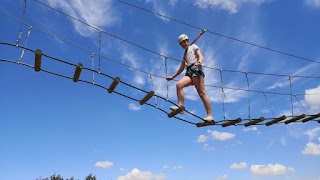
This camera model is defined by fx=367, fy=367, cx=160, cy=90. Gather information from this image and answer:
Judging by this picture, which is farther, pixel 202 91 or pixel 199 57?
pixel 202 91

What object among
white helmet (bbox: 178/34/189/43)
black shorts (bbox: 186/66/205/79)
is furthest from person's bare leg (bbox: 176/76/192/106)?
white helmet (bbox: 178/34/189/43)

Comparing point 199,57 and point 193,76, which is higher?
point 199,57

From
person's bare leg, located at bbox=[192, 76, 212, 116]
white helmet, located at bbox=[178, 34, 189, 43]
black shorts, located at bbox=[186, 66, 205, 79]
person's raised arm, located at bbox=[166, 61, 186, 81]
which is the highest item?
white helmet, located at bbox=[178, 34, 189, 43]

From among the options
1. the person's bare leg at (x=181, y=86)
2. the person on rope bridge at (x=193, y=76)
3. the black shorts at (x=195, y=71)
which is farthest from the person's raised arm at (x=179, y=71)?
the person's bare leg at (x=181, y=86)

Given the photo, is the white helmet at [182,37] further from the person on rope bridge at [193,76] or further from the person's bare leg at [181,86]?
the person's bare leg at [181,86]

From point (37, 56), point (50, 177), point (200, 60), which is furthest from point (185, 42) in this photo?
point (50, 177)

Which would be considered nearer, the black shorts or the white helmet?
the black shorts

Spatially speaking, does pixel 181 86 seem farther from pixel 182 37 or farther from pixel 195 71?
pixel 182 37

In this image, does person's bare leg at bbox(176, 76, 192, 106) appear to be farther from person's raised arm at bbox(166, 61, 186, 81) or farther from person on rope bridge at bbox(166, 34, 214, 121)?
person's raised arm at bbox(166, 61, 186, 81)

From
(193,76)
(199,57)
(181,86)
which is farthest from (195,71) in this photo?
(181,86)

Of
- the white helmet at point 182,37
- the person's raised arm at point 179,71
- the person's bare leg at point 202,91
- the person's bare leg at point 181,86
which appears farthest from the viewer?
the person's raised arm at point 179,71

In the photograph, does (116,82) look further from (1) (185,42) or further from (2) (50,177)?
(2) (50,177)

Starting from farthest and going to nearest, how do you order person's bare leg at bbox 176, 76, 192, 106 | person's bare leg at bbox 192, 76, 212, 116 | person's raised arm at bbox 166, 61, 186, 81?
1. person's raised arm at bbox 166, 61, 186, 81
2. person's bare leg at bbox 192, 76, 212, 116
3. person's bare leg at bbox 176, 76, 192, 106

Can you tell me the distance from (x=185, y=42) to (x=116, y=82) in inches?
88.4
